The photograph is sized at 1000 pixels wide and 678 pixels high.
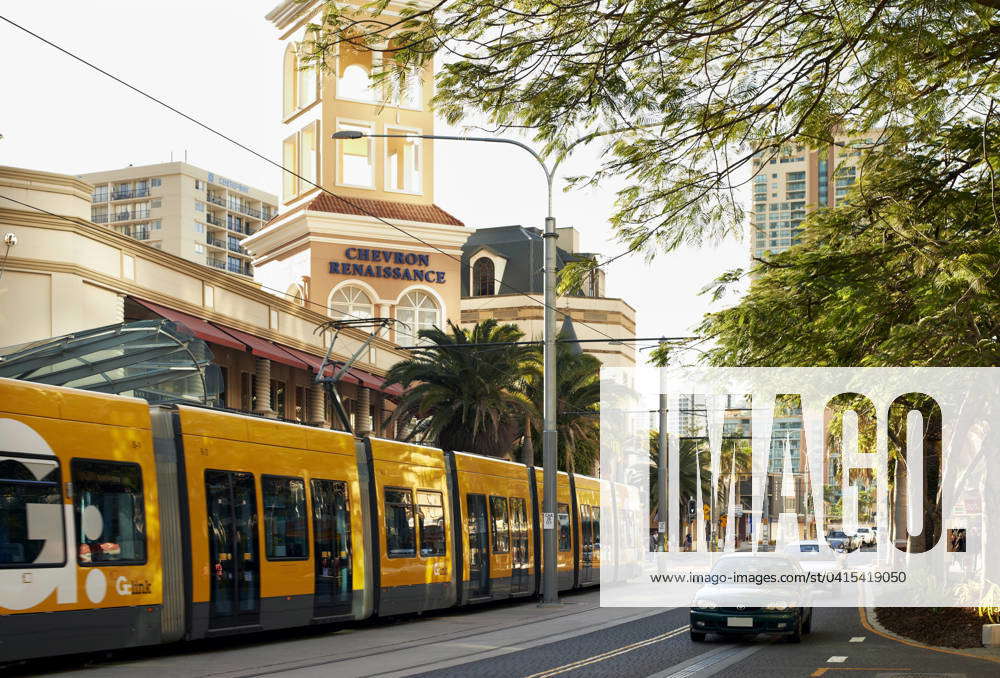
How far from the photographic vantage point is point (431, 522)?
2375cm

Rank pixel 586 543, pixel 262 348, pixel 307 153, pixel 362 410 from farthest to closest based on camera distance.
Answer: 1. pixel 307 153
2. pixel 362 410
3. pixel 262 348
4. pixel 586 543

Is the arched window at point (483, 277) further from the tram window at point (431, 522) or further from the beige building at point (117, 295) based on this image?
the tram window at point (431, 522)

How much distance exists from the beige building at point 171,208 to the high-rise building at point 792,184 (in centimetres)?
10277

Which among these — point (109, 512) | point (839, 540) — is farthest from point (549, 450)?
point (839, 540)

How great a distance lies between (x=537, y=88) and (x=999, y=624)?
1178 centimetres

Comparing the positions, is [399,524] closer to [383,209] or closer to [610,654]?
[610,654]

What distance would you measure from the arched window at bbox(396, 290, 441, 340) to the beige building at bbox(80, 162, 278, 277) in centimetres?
7571

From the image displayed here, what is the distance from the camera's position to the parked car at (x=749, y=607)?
19422 millimetres

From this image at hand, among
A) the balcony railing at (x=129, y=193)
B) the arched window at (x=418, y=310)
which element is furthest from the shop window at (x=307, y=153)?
the balcony railing at (x=129, y=193)

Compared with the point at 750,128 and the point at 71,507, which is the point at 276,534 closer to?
the point at 71,507

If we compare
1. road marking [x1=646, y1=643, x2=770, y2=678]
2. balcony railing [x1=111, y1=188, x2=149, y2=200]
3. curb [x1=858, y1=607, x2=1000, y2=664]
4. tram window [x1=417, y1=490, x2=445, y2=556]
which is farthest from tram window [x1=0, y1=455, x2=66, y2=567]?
balcony railing [x1=111, y1=188, x2=149, y2=200]

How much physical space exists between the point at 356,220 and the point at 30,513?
145 ft

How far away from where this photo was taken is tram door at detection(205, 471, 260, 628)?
16.5 metres

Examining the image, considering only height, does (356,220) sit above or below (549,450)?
above
